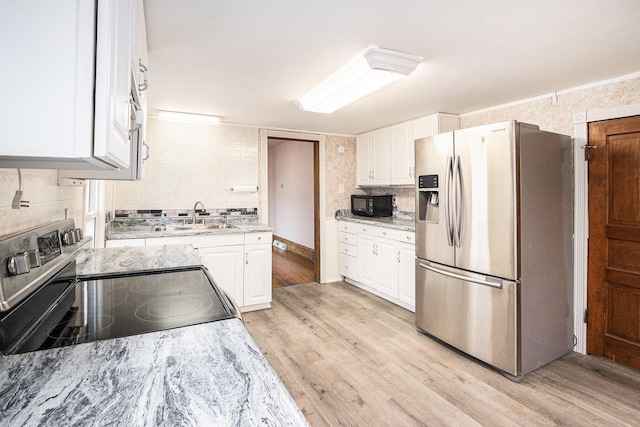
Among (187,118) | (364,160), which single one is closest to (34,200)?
(187,118)

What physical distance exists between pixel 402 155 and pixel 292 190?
10.2 ft

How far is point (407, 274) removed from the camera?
11.6 ft

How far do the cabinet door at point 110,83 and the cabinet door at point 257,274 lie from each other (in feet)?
9.46

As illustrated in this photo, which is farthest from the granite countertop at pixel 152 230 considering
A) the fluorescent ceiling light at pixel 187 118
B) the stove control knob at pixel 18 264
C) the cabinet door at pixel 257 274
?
the stove control knob at pixel 18 264

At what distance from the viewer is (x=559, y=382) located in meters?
2.25

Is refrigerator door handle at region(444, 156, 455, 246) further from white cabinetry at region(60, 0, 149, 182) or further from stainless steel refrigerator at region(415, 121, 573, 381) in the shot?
white cabinetry at region(60, 0, 149, 182)

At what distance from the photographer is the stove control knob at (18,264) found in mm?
772

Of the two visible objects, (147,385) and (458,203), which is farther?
(458,203)

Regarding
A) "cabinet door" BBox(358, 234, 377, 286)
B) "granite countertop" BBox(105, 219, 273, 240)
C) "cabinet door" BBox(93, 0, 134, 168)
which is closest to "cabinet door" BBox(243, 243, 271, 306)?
"granite countertop" BBox(105, 219, 273, 240)

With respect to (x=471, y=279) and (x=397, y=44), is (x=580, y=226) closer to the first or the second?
(x=471, y=279)

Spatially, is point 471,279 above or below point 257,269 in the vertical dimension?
above

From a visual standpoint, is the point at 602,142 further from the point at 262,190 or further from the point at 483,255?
the point at 262,190

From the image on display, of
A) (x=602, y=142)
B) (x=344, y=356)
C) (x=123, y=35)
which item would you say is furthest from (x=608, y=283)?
(x=123, y=35)

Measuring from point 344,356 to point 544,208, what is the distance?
1.87 m
